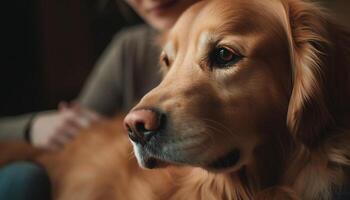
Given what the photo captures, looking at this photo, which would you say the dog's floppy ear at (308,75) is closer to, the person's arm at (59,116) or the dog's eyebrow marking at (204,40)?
the dog's eyebrow marking at (204,40)

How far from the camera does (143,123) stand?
33.2 inches

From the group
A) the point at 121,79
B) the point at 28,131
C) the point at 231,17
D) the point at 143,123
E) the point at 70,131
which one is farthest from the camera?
the point at 121,79

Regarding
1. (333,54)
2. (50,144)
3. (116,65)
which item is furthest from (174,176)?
(116,65)

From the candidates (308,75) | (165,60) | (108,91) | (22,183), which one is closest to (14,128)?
(108,91)

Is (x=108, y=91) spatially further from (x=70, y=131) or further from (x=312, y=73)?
(x=312, y=73)

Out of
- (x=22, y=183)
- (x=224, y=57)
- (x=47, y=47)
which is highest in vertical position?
(x=224, y=57)

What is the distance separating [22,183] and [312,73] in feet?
2.19

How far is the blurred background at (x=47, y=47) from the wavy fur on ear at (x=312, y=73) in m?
1.58

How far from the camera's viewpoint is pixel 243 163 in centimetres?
95

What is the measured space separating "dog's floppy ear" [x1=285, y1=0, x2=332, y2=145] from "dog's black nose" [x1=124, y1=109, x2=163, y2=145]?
260 millimetres

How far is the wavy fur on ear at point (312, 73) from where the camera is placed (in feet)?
2.94

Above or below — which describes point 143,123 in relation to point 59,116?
above

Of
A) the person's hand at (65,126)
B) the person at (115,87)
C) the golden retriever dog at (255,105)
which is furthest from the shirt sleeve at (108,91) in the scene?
the golden retriever dog at (255,105)

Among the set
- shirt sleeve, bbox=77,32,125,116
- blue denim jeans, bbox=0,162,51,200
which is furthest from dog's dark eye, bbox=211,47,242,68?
shirt sleeve, bbox=77,32,125,116
